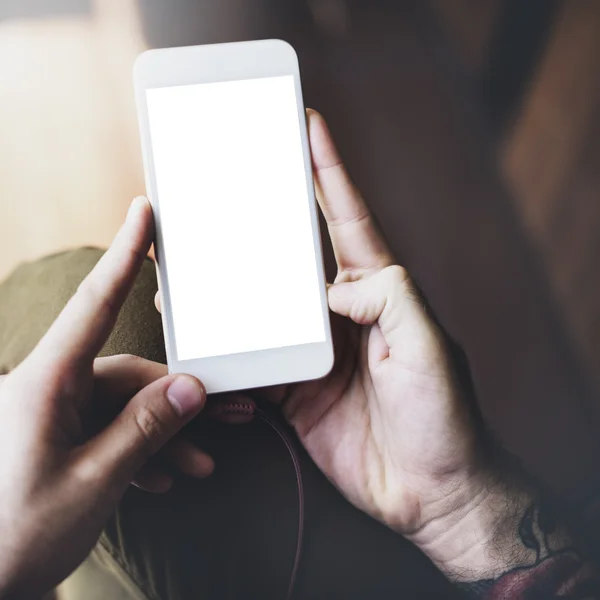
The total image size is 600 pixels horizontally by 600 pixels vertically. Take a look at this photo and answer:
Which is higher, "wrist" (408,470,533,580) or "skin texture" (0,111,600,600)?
"skin texture" (0,111,600,600)

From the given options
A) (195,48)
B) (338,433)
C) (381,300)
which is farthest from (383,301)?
(195,48)

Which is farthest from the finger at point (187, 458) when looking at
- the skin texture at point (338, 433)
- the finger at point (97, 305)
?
the finger at point (97, 305)

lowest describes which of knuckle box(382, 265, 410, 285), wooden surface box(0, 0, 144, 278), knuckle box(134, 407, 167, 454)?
knuckle box(134, 407, 167, 454)

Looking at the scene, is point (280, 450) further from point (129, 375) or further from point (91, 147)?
point (91, 147)

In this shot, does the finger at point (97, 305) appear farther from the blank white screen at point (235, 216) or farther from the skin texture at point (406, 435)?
the skin texture at point (406, 435)

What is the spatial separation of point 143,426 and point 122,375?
6 centimetres

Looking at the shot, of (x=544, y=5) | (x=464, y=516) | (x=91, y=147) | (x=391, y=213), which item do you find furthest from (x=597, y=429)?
(x=91, y=147)

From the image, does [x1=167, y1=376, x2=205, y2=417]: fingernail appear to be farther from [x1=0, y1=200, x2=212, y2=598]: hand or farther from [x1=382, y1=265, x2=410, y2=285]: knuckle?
[x1=382, y1=265, x2=410, y2=285]: knuckle

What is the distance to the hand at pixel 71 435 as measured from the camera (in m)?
0.30

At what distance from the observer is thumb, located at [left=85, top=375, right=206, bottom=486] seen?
0.32m

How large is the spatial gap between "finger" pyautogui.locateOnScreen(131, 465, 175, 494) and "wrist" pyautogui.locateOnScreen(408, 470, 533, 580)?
0.64 feet

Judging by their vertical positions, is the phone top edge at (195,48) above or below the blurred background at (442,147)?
above

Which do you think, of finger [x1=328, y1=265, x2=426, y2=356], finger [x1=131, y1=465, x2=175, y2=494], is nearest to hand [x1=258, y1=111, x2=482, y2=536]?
finger [x1=328, y1=265, x2=426, y2=356]

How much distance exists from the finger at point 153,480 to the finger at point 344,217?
20 cm
